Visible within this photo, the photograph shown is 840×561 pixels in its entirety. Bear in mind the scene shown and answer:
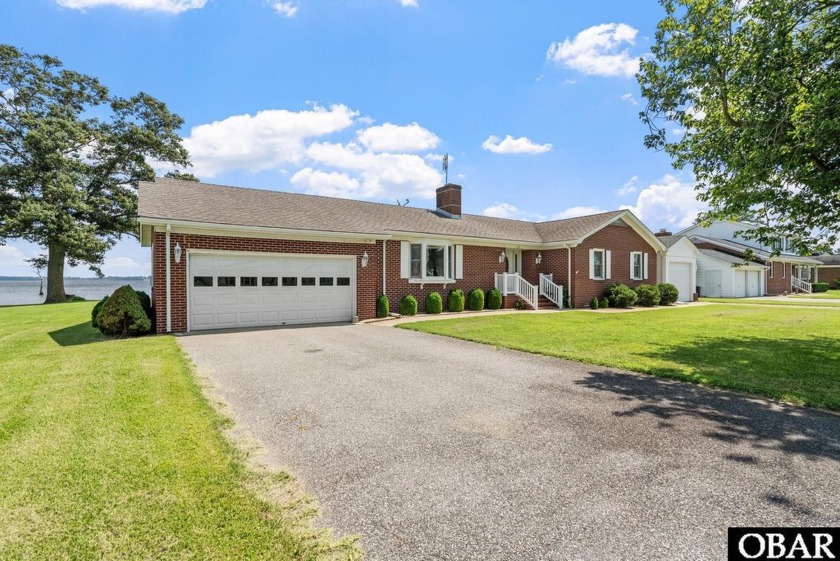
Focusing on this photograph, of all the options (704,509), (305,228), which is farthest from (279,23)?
(704,509)

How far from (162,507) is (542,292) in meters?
18.9

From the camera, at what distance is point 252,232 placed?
496 inches

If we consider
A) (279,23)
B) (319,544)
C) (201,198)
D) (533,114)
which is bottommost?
(319,544)

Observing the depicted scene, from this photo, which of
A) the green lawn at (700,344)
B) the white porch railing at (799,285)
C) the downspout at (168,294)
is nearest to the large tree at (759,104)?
the green lawn at (700,344)

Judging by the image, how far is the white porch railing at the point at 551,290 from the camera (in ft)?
63.9

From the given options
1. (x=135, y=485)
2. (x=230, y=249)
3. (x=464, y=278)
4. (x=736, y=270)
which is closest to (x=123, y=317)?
(x=230, y=249)

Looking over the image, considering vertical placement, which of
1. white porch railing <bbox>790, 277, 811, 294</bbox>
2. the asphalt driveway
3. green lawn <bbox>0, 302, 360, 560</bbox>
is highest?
white porch railing <bbox>790, 277, 811, 294</bbox>

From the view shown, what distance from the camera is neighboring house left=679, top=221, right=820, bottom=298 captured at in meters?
30.3

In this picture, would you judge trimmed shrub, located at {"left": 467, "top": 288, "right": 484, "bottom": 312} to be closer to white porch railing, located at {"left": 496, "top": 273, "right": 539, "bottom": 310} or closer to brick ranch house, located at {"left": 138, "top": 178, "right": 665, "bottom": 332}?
brick ranch house, located at {"left": 138, "top": 178, "right": 665, "bottom": 332}

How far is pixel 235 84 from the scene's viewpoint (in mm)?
13375

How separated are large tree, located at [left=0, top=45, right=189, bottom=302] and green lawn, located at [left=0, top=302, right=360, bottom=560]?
917 inches

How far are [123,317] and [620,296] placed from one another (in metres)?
20.0

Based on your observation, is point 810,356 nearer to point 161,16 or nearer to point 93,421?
point 93,421

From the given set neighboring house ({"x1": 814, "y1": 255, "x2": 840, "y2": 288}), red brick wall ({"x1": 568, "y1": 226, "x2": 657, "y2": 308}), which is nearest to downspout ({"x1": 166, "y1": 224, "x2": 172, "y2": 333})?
red brick wall ({"x1": 568, "y1": 226, "x2": 657, "y2": 308})
